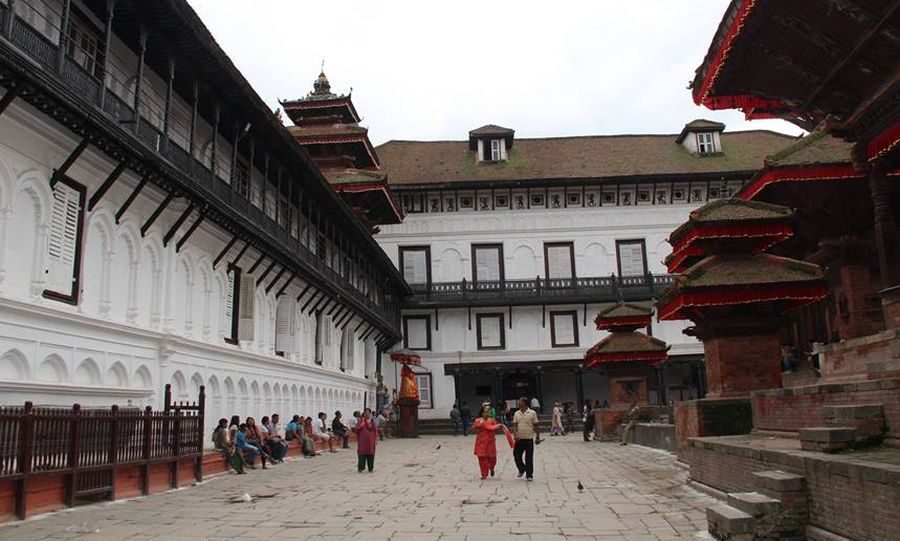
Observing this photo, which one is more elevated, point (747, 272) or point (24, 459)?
point (747, 272)

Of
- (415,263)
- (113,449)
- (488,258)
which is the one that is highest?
(488,258)

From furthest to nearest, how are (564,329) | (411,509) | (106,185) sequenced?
(564,329), (106,185), (411,509)

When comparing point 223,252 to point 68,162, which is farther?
point 223,252

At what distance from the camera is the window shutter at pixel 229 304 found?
1912 cm

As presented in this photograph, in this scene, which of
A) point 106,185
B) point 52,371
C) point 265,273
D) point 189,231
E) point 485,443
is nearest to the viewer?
point 52,371

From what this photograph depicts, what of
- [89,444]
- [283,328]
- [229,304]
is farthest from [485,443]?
[283,328]

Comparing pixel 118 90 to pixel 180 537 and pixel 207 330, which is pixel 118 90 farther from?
pixel 180 537

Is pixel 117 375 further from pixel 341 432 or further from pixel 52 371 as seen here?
pixel 341 432

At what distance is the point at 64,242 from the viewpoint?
1230cm

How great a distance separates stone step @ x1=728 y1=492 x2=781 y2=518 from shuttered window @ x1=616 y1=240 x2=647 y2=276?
3722cm

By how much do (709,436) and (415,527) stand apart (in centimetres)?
576

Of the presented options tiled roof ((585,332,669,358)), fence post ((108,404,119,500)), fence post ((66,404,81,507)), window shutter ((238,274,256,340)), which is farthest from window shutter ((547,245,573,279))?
fence post ((66,404,81,507))

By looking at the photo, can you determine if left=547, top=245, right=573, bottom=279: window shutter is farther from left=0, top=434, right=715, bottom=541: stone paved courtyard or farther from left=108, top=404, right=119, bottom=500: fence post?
left=108, top=404, right=119, bottom=500: fence post

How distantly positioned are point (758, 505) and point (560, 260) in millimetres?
37350
